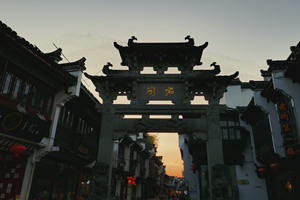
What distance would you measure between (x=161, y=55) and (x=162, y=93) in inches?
88.0

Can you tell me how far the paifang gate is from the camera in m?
11.2

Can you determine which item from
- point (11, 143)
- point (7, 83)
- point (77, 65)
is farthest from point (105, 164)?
point (77, 65)

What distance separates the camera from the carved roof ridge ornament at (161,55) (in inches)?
488

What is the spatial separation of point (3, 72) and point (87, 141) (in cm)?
890

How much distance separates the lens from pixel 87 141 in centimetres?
1709

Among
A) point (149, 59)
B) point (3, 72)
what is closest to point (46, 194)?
point (3, 72)

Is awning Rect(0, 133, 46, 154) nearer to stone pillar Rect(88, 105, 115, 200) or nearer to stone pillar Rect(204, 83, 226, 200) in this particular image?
stone pillar Rect(88, 105, 115, 200)

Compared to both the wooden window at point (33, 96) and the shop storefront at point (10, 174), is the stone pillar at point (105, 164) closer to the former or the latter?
the wooden window at point (33, 96)

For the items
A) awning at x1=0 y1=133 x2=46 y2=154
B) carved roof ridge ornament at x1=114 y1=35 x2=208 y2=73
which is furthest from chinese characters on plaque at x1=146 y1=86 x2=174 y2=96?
awning at x1=0 y1=133 x2=46 y2=154

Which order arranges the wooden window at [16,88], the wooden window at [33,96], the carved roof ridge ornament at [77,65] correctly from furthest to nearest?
the carved roof ridge ornament at [77,65], the wooden window at [33,96], the wooden window at [16,88]

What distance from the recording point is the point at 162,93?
40.1 feet

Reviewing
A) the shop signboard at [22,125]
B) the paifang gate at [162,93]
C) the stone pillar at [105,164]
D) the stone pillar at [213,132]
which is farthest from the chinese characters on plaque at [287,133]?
the shop signboard at [22,125]

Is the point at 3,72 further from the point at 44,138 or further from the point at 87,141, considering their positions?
the point at 87,141

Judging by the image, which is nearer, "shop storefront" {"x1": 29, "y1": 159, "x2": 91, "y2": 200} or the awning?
the awning
